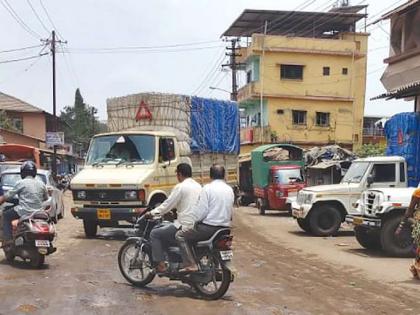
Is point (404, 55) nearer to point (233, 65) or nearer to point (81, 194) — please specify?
point (81, 194)

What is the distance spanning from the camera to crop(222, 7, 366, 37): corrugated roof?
151ft

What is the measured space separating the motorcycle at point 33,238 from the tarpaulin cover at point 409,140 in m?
11.0

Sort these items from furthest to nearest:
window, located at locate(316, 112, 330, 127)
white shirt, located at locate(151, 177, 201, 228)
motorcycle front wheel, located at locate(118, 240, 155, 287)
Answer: window, located at locate(316, 112, 330, 127) < motorcycle front wheel, located at locate(118, 240, 155, 287) < white shirt, located at locate(151, 177, 201, 228)

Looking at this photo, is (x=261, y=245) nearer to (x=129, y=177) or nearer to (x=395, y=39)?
(x=129, y=177)

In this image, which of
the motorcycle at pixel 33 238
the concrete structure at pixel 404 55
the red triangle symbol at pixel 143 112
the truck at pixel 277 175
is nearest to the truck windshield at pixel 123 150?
the red triangle symbol at pixel 143 112

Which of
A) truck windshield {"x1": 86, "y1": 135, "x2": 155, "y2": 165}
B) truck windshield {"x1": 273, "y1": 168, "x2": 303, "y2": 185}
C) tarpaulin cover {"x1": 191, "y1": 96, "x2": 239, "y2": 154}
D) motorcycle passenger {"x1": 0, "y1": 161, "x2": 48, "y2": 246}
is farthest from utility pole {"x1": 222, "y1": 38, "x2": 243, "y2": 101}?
motorcycle passenger {"x1": 0, "y1": 161, "x2": 48, "y2": 246}

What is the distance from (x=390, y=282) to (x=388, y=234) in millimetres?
3269

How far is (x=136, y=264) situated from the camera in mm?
8188

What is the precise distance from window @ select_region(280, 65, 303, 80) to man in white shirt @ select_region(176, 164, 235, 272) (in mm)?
39246

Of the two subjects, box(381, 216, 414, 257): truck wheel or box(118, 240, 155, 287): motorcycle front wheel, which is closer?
box(118, 240, 155, 287): motorcycle front wheel

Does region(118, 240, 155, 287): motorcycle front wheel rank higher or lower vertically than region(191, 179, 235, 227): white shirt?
lower

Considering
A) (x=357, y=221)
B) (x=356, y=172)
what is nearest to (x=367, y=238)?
(x=357, y=221)

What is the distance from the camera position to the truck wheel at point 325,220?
16.9m

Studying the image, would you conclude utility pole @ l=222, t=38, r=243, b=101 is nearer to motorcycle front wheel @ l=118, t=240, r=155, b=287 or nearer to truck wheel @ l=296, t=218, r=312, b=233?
truck wheel @ l=296, t=218, r=312, b=233
